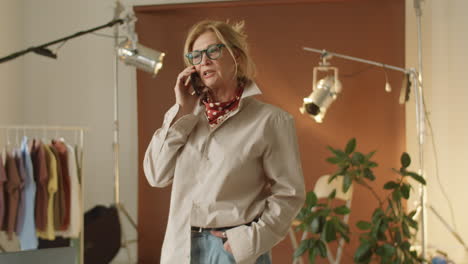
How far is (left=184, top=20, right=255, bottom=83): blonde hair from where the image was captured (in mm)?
1629

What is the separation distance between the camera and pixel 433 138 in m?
4.18

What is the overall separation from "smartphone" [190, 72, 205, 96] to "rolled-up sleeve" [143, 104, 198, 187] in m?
0.08

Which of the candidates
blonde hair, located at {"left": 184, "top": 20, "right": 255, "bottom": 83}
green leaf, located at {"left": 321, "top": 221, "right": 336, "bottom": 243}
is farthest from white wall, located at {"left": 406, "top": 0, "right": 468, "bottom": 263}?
blonde hair, located at {"left": 184, "top": 20, "right": 255, "bottom": 83}

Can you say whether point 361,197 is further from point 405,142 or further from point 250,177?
point 250,177

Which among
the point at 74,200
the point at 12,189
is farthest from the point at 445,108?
the point at 12,189

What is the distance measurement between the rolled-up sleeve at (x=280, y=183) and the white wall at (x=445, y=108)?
102 inches

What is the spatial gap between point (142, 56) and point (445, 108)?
2.28m

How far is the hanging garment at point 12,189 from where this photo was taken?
336cm

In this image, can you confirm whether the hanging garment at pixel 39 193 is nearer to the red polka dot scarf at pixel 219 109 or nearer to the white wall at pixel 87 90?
the white wall at pixel 87 90

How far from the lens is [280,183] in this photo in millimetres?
1597

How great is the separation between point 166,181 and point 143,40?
3170mm

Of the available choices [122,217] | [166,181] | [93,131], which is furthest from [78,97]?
[166,181]

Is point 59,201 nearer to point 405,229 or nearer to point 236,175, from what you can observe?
point 405,229

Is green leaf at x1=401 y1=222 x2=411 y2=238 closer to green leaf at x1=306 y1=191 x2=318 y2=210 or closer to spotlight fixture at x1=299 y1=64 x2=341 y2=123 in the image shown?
green leaf at x1=306 y1=191 x2=318 y2=210
